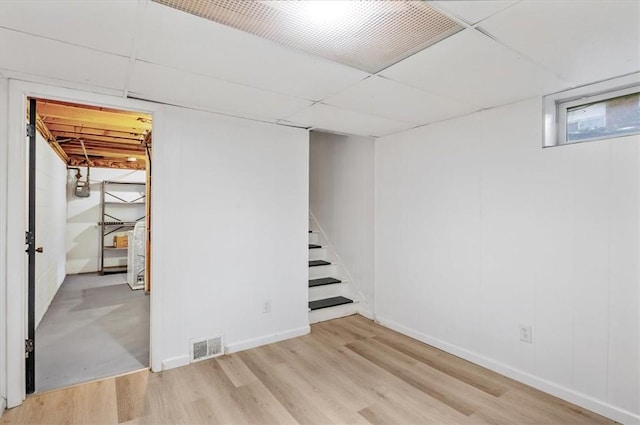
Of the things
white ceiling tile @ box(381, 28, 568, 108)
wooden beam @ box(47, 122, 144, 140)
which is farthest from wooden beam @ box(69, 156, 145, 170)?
white ceiling tile @ box(381, 28, 568, 108)

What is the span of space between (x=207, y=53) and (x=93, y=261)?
7.04m

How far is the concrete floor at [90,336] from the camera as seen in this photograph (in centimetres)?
269

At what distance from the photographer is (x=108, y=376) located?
2.60 m

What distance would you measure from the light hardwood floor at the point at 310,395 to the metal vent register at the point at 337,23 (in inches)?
85.4

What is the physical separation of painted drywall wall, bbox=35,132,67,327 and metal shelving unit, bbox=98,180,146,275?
1.04 m

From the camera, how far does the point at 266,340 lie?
322 cm

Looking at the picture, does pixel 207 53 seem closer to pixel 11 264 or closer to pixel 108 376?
pixel 11 264

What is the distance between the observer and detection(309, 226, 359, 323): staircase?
12.8 feet

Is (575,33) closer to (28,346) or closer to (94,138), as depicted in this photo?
(28,346)

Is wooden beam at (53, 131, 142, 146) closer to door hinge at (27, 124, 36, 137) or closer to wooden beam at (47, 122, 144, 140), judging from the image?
wooden beam at (47, 122, 144, 140)

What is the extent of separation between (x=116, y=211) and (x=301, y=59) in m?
7.09

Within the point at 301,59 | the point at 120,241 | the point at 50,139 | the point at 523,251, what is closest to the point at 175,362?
the point at 301,59

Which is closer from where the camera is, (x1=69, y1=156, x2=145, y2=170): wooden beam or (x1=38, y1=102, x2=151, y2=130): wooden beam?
(x1=38, y1=102, x2=151, y2=130): wooden beam

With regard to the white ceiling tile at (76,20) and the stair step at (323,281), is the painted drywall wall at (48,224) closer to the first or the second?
the white ceiling tile at (76,20)
